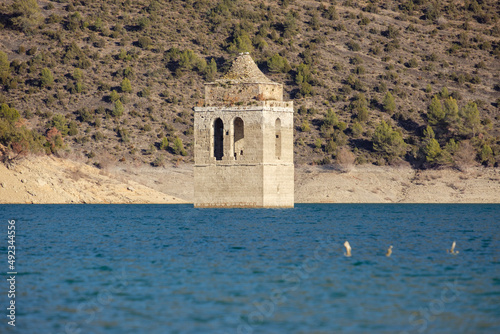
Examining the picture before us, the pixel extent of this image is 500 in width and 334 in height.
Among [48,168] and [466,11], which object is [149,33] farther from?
[466,11]

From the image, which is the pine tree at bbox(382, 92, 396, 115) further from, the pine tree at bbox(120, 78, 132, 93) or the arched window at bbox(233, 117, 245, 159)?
the arched window at bbox(233, 117, 245, 159)

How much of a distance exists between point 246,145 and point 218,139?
21.4 feet

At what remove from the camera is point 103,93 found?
96.6 meters

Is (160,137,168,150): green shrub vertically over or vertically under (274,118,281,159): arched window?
under

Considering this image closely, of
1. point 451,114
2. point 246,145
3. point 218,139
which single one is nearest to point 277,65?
point 451,114

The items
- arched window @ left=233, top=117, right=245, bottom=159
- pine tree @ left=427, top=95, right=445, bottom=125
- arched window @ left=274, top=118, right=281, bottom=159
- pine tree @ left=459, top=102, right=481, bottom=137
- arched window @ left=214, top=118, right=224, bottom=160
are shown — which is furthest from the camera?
pine tree @ left=427, top=95, right=445, bottom=125

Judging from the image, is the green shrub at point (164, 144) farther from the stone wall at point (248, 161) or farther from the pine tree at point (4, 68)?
the stone wall at point (248, 161)

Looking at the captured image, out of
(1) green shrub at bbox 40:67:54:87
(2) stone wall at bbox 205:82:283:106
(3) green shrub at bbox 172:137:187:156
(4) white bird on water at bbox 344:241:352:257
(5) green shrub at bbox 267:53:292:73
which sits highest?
(5) green shrub at bbox 267:53:292:73

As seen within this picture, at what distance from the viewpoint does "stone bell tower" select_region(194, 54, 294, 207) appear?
6041 centimetres

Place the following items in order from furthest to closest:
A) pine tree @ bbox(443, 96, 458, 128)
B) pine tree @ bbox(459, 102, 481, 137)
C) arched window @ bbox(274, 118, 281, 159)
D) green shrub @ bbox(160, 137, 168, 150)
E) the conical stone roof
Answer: pine tree @ bbox(443, 96, 458, 128) < pine tree @ bbox(459, 102, 481, 137) < green shrub @ bbox(160, 137, 168, 150) < arched window @ bbox(274, 118, 281, 159) < the conical stone roof

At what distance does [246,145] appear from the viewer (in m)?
60.7

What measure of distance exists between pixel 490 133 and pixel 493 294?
7288cm

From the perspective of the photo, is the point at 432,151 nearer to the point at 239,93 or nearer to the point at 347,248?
the point at 239,93

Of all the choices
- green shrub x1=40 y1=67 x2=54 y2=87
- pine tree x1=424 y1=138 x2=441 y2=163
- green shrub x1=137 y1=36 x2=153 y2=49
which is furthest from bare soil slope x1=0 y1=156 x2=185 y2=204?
green shrub x1=137 y1=36 x2=153 y2=49
